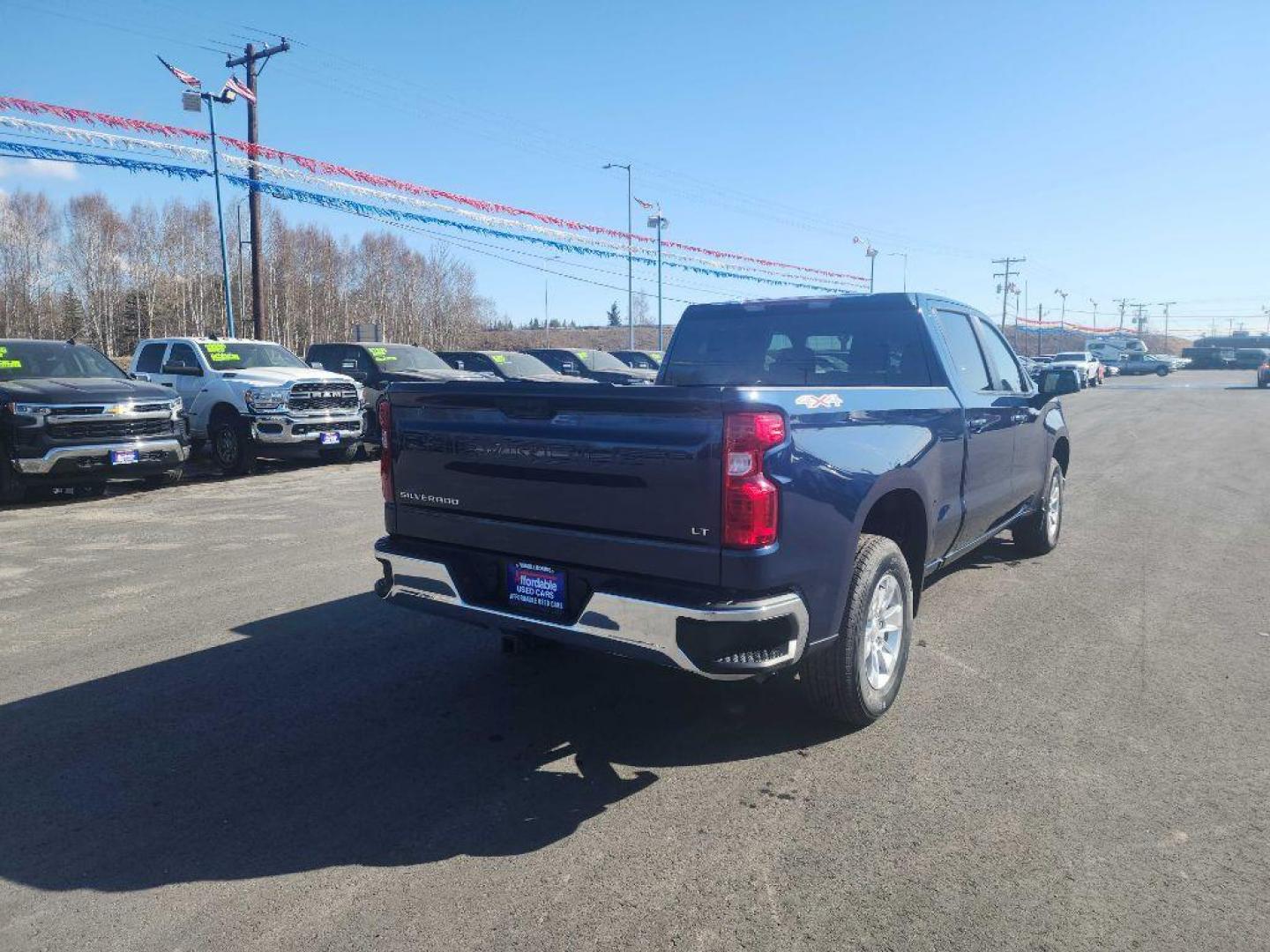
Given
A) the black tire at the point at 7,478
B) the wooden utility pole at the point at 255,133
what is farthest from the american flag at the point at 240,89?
the black tire at the point at 7,478

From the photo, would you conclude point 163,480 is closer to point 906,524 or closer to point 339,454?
point 339,454

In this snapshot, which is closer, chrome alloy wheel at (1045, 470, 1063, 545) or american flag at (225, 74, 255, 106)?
chrome alloy wheel at (1045, 470, 1063, 545)

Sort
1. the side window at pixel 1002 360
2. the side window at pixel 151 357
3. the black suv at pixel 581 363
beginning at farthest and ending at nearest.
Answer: the black suv at pixel 581 363 < the side window at pixel 151 357 < the side window at pixel 1002 360

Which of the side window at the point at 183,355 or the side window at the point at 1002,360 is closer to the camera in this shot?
the side window at the point at 1002,360

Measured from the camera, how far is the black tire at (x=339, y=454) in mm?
13174

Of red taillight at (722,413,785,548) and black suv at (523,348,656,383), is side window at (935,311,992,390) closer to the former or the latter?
red taillight at (722,413,785,548)

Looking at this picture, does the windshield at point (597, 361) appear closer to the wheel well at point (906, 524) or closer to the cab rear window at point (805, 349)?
the cab rear window at point (805, 349)

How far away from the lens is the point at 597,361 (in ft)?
78.9

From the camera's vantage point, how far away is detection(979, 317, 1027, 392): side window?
19.4ft

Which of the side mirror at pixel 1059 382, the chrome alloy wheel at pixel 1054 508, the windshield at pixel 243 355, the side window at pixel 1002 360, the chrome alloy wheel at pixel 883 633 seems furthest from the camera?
the windshield at pixel 243 355

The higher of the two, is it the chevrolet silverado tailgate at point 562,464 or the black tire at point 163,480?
the chevrolet silverado tailgate at point 562,464

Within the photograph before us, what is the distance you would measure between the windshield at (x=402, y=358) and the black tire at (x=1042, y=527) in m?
12.2

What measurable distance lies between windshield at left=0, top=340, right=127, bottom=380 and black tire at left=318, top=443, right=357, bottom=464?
9.58ft

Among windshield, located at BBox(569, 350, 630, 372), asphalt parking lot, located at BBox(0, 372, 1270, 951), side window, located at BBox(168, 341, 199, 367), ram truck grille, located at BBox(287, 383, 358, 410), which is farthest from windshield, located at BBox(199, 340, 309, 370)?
windshield, located at BBox(569, 350, 630, 372)
